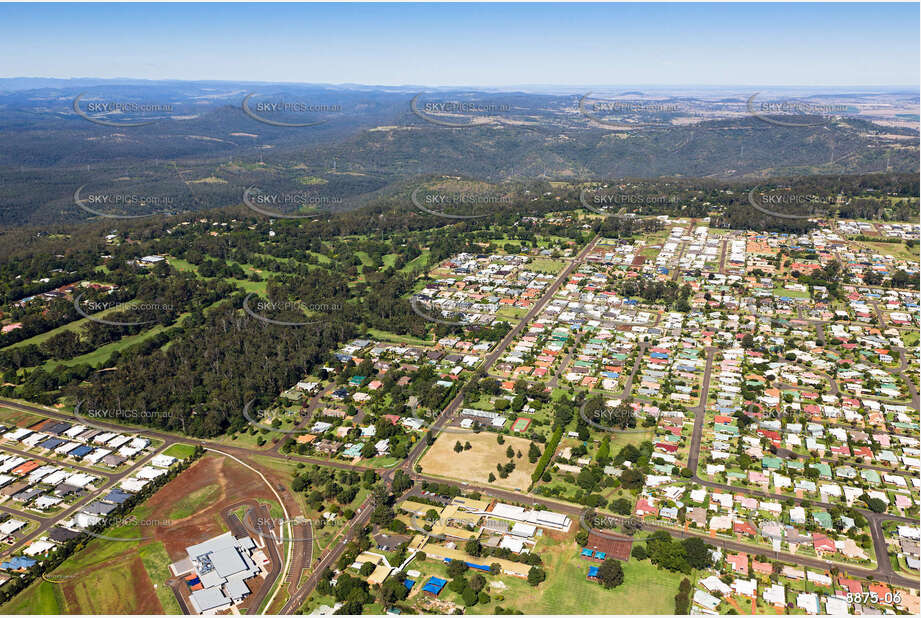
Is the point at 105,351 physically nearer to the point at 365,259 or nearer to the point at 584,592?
the point at 365,259

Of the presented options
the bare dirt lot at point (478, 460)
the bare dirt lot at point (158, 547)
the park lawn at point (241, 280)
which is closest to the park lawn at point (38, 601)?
the bare dirt lot at point (158, 547)

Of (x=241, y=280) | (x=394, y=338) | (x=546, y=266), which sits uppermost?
(x=546, y=266)

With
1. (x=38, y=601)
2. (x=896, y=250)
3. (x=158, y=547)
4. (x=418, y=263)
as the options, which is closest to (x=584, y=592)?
(x=158, y=547)

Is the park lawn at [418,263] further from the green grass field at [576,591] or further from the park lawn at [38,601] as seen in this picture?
the park lawn at [38,601]

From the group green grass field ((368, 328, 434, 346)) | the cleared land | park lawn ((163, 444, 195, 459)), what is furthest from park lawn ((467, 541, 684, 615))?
green grass field ((368, 328, 434, 346))

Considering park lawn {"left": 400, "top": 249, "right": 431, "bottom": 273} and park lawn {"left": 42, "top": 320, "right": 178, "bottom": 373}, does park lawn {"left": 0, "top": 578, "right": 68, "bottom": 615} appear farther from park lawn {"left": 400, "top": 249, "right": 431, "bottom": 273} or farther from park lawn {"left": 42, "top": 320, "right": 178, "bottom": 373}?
park lawn {"left": 400, "top": 249, "right": 431, "bottom": 273}

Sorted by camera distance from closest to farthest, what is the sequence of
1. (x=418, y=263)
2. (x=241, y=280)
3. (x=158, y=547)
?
(x=158, y=547) < (x=241, y=280) < (x=418, y=263)
